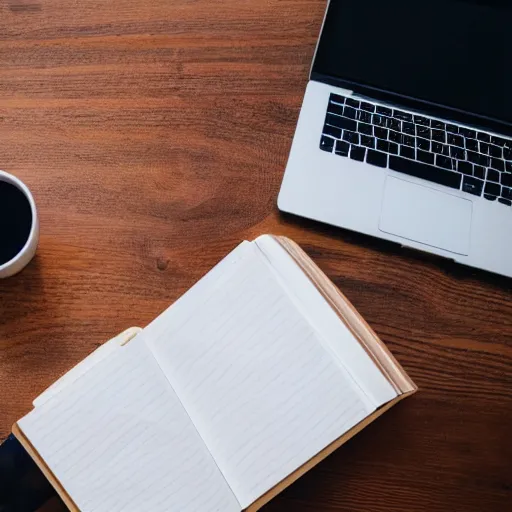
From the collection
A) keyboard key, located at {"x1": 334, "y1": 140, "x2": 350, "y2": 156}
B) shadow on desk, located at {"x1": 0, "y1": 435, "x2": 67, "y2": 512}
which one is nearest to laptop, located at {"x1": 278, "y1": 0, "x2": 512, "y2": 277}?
keyboard key, located at {"x1": 334, "y1": 140, "x2": 350, "y2": 156}

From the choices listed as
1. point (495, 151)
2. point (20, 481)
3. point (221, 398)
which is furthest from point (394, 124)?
point (20, 481)

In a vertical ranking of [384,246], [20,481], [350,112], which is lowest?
[20,481]

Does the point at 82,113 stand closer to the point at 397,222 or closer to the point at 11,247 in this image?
the point at 11,247

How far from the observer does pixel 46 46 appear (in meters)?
0.61

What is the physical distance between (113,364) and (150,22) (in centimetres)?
39

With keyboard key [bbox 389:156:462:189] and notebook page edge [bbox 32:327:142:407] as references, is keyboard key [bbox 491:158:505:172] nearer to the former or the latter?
keyboard key [bbox 389:156:462:189]

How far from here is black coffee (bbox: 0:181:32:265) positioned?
479 millimetres

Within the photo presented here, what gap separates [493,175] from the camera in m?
0.61

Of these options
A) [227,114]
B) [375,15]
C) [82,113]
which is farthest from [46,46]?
[375,15]

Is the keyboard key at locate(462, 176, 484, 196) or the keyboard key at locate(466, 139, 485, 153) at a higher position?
the keyboard key at locate(466, 139, 485, 153)

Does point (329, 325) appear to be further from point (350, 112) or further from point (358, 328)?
point (350, 112)

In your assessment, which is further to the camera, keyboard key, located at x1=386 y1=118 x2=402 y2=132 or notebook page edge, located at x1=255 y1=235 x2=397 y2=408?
keyboard key, located at x1=386 y1=118 x2=402 y2=132

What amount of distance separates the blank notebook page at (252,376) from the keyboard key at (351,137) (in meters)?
0.20

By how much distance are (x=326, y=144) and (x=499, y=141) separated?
20cm
